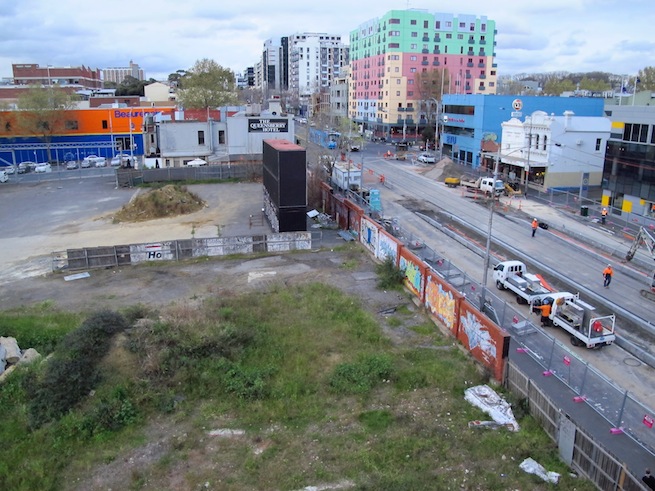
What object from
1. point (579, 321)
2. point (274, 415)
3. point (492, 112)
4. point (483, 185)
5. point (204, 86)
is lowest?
point (274, 415)

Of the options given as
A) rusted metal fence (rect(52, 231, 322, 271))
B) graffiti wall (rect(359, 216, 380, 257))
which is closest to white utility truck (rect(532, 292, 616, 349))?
graffiti wall (rect(359, 216, 380, 257))

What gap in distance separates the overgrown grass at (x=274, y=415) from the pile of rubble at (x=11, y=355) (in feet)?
3.72

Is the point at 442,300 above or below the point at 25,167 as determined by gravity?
below

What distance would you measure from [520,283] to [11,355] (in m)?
22.2

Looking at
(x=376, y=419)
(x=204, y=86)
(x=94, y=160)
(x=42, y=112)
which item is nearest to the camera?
(x=376, y=419)

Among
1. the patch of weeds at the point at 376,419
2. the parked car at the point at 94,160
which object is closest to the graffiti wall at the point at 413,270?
the patch of weeds at the point at 376,419

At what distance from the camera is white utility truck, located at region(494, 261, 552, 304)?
25.5 m

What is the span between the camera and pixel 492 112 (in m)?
69.7

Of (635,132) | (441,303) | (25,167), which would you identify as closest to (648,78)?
(635,132)

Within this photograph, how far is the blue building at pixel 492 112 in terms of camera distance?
67250 mm

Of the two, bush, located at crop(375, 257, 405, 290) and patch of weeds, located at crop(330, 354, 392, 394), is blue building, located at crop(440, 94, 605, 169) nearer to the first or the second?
bush, located at crop(375, 257, 405, 290)

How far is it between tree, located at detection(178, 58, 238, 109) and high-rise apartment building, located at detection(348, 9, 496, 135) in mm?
36055

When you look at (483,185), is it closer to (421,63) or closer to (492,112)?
(492,112)

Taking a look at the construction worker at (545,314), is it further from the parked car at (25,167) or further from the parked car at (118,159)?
the parked car at (25,167)
